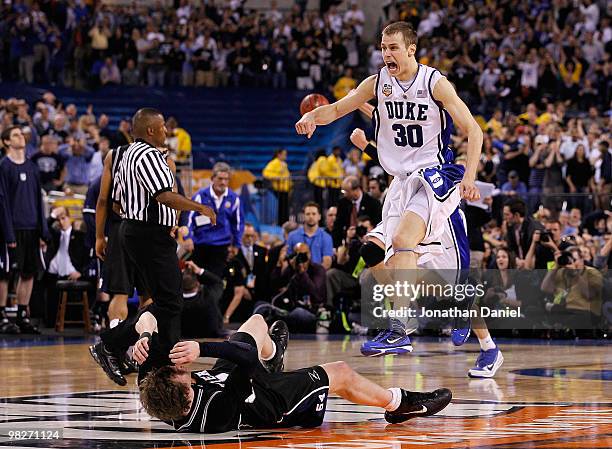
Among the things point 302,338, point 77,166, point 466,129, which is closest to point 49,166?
point 77,166

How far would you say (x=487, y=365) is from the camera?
10.1 m

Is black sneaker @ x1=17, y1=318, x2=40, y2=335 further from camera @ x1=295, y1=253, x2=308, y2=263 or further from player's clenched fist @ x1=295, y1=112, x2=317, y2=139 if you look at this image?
player's clenched fist @ x1=295, y1=112, x2=317, y2=139

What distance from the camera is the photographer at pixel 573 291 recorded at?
46.5 ft

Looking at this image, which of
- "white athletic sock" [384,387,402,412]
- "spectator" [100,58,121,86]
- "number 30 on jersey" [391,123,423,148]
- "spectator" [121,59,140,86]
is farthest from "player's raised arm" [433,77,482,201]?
"spectator" [121,59,140,86]

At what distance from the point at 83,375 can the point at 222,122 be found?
723 inches

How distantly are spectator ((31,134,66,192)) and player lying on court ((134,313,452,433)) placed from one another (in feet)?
38.8

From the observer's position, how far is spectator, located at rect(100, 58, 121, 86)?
93.1 ft

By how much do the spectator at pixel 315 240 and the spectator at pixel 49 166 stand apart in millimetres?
4401

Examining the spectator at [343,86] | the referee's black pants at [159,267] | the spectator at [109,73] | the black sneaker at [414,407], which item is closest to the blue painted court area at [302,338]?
the referee's black pants at [159,267]

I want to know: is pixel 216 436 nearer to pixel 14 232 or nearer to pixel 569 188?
pixel 14 232

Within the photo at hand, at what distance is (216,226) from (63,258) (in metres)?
2.59

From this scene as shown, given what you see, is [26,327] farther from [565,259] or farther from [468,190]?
[468,190]

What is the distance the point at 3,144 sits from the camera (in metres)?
14.9

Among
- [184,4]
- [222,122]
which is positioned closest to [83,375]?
[222,122]
